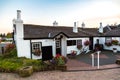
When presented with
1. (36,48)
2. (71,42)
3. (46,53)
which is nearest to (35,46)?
(36,48)

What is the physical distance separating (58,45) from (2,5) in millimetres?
8224

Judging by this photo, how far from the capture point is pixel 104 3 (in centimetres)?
1520

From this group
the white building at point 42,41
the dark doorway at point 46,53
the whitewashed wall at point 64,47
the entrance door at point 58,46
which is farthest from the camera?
the whitewashed wall at point 64,47

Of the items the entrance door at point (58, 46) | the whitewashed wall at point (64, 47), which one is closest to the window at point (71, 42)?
the whitewashed wall at point (64, 47)

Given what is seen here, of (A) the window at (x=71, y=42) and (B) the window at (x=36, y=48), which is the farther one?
(A) the window at (x=71, y=42)

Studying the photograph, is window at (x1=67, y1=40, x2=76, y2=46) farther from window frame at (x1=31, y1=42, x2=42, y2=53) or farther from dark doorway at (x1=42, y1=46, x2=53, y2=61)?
dark doorway at (x1=42, y1=46, x2=53, y2=61)

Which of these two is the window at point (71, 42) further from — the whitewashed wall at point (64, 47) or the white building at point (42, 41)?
the whitewashed wall at point (64, 47)

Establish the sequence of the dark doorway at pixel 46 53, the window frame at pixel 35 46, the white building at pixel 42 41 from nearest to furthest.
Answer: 1. the dark doorway at pixel 46 53
2. the white building at pixel 42 41
3. the window frame at pixel 35 46

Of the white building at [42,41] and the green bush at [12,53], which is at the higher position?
the white building at [42,41]

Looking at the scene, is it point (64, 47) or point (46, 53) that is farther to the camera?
point (64, 47)

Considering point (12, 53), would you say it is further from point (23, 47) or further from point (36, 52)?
point (36, 52)

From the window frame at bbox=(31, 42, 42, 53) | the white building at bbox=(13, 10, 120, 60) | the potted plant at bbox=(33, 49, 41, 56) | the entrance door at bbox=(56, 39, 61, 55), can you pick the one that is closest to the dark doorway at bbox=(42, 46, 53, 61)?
the white building at bbox=(13, 10, 120, 60)

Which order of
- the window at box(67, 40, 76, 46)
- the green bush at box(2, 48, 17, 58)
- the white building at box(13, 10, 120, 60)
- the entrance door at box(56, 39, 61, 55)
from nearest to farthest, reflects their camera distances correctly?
the white building at box(13, 10, 120, 60), the green bush at box(2, 48, 17, 58), the entrance door at box(56, 39, 61, 55), the window at box(67, 40, 76, 46)

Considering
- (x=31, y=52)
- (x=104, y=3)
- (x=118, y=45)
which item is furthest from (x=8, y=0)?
(x=118, y=45)
